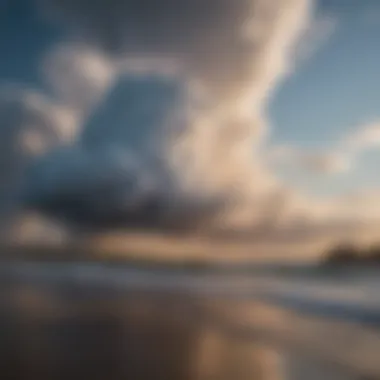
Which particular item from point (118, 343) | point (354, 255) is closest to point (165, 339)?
point (118, 343)

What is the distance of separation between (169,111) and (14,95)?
3.57 ft

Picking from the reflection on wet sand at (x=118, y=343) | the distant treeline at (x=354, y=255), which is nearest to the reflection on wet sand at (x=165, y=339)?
the reflection on wet sand at (x=118, y=343)

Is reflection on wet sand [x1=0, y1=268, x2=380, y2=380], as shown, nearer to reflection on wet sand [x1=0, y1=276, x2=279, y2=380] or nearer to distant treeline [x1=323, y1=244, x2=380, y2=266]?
reflection on wet sand [x1=0, y1=276, x2=279, y2=380]

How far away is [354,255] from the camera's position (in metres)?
3.14

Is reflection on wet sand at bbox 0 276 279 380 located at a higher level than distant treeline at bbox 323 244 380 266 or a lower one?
lower

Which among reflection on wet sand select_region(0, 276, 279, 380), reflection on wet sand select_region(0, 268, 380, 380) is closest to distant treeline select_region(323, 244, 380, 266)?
reflection on wet sand select_region(0, 268, 380, 380)

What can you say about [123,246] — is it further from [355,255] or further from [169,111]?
[355,255]

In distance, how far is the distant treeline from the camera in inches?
123

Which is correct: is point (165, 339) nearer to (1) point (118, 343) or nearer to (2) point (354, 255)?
(1) point (118, 343)

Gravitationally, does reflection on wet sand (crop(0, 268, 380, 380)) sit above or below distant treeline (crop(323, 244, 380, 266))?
below

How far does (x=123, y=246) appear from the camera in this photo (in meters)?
3.38

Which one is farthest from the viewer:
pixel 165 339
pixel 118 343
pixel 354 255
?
pixel 354 255

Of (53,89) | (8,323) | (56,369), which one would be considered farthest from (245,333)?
(53,89)

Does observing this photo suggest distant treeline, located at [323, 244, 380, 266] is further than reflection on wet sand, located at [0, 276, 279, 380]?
Yes
